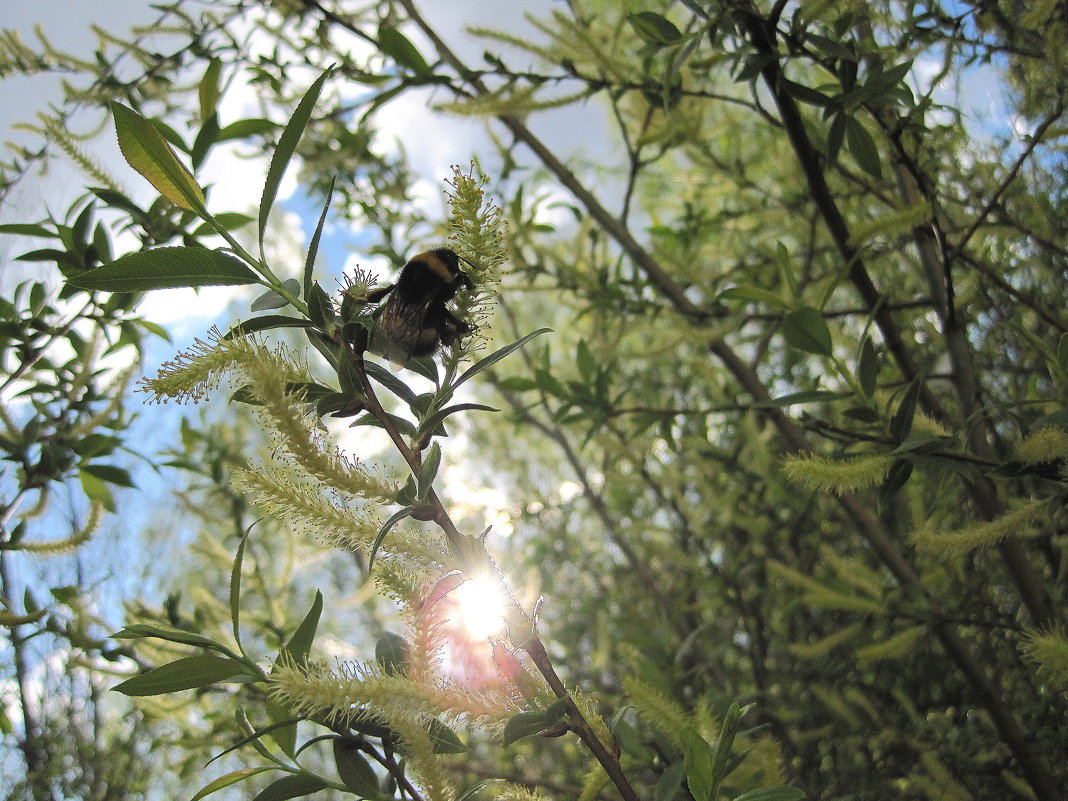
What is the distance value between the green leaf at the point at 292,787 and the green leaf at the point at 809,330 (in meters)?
0.40

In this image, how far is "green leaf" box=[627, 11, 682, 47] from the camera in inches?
23.6

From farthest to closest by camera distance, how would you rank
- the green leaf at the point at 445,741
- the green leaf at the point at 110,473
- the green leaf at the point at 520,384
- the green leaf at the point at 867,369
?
the green leaf at the point at 520,384 → the green leaf at the point at 110,473 → the green leaf at the point at 867,369 → the green leaf at the point at 445,741

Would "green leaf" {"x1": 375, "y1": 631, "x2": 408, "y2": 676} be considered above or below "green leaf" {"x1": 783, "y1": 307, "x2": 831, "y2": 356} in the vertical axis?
below

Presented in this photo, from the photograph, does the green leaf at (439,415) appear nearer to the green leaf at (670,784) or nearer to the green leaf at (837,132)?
the green leaf at (670,784)

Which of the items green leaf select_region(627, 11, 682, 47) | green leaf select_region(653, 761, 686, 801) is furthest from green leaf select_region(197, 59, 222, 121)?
green leaf select_region(653, 761, 686, 801)

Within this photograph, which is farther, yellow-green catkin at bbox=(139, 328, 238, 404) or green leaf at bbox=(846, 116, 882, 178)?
green leaf at bbox=(846, 116, 882, 178)

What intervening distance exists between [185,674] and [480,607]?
0.16 m

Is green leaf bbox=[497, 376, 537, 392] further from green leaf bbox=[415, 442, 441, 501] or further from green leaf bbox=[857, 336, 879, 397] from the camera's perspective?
green leaf bbox=[415, 442, 441, 501]

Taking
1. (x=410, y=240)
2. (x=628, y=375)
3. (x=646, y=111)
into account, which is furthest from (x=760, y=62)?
(x=628, y=375)

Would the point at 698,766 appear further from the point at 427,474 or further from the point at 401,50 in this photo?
the point at 401,50

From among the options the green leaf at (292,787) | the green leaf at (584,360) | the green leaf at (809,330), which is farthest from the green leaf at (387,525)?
the green leaf at (584,360)

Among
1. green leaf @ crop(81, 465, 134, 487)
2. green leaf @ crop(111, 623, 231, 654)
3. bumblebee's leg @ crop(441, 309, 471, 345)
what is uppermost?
green leaf @ crop(81, 465, 134, 487)

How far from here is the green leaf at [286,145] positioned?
1.11 feet

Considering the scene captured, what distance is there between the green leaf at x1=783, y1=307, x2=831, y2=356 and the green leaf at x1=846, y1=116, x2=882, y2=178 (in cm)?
17
